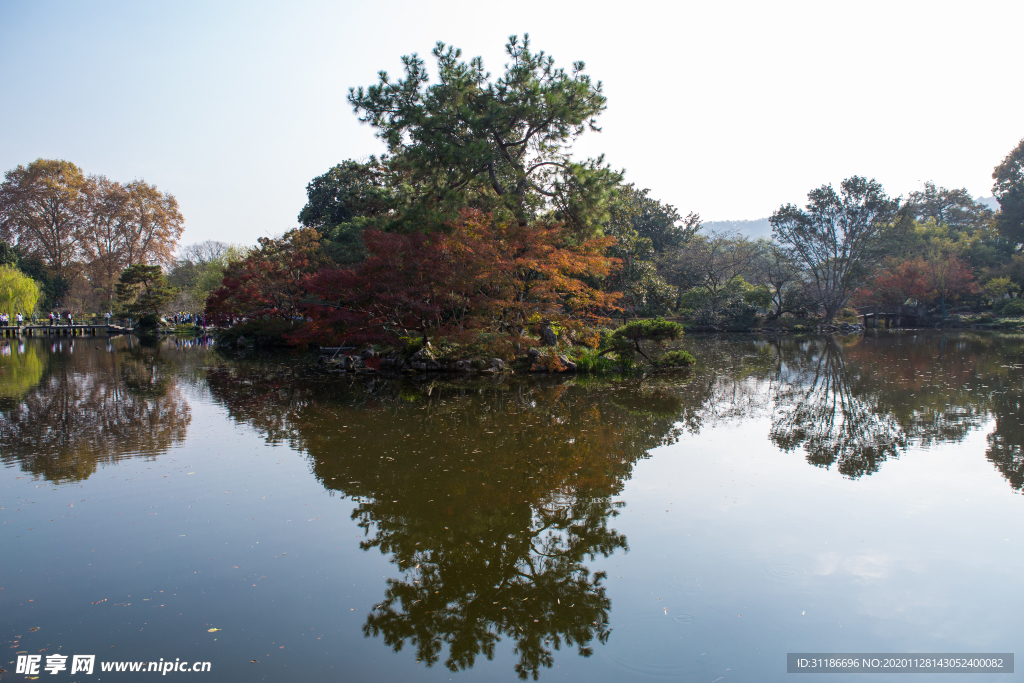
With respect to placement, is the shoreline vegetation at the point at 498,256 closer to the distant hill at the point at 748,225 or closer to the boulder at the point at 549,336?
the boulder at the point at 549,336

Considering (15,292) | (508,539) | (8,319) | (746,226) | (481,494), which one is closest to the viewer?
(508,539)

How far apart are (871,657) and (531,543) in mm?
1845

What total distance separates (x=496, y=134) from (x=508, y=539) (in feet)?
34.4

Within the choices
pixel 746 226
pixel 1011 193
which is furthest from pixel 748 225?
pixel 1011 193

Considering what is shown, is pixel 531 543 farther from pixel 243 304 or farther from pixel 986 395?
pixel 243 304

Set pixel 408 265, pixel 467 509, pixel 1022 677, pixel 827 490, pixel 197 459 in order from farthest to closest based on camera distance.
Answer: pixel 408 265, pixel 197 459, pixel 827 490, pixel 467 509, pixel 1022 677

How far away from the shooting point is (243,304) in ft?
61.9

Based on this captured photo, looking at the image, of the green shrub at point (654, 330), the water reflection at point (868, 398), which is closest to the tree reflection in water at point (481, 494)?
the water reflection at point (868, 398)

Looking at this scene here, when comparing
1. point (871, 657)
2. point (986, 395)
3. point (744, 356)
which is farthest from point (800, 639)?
point (744, 356)

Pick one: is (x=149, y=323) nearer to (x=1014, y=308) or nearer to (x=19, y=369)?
(x=19, y=369)

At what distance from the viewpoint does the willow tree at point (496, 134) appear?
11.9 meters

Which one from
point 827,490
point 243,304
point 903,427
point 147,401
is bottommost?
point 827,490

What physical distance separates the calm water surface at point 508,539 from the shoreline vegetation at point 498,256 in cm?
405

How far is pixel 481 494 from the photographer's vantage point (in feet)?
14.6
